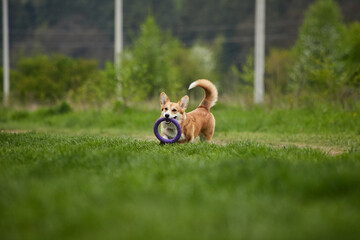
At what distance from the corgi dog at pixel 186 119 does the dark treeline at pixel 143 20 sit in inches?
1045

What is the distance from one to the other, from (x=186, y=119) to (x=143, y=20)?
96.3 feet

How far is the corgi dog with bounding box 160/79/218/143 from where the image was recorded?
624cm

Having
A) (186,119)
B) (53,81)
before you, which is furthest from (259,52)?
(53,81)

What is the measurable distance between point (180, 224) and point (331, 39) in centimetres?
2432

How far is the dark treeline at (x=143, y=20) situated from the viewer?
106 ft

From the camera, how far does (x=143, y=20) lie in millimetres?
34000

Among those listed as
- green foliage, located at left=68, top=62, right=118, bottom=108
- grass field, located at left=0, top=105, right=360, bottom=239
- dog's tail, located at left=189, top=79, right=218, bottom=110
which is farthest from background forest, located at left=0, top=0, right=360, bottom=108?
grass field, located at left=0, top=105, right=360, bottom=239

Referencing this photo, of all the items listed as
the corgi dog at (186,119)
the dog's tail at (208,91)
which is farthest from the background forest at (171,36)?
the corgi dog at (186,119)

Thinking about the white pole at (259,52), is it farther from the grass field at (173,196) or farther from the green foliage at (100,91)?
the grass field at (173,196)

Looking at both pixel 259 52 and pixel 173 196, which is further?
pixel 259 52

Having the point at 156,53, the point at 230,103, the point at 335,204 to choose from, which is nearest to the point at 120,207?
the point at 335,204

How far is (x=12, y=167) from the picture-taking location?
409 centimetres

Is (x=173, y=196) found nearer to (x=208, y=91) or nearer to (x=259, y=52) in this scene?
(x=208, y=91)

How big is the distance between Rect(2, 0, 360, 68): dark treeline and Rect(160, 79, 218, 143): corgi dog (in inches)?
1045
